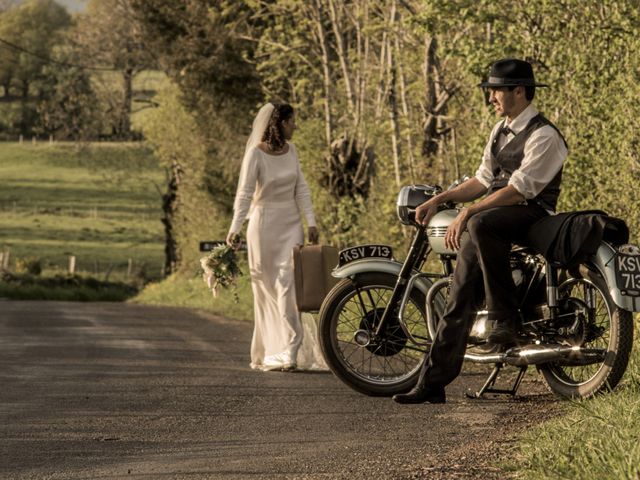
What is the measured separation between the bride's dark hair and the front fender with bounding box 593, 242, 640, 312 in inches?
166

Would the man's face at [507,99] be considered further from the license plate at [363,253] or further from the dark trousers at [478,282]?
the license plate at [363,253]

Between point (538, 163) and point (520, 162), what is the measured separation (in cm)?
21

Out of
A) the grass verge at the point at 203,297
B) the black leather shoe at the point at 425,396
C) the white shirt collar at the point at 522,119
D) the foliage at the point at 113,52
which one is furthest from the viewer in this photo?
the foliage at the point at 113,52

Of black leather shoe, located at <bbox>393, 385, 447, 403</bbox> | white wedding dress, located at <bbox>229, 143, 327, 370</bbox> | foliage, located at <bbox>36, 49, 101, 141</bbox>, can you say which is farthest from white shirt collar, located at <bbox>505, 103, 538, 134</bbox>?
foliage, located at <bbox>36, 49, 101, 141</bbox>

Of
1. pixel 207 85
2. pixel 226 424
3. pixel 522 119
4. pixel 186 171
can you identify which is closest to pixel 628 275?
pixel 522 119

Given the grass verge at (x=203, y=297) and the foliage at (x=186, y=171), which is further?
the foliage at (x=186, y=171)

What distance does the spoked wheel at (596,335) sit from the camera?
337 inches

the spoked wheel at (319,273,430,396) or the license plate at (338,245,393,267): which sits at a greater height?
the license plate at (338,245,393,267)

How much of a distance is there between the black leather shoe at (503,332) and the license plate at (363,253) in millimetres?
1380

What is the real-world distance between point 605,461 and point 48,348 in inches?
382

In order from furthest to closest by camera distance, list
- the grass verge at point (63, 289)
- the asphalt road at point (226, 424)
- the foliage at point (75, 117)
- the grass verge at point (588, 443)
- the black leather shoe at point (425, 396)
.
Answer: the foliage at point (75, 117) → the grass verge at point (63, 289) → the black leather shoe at point (425, 396) → the asphalt road at point (226, 424) → the grass verge at point (588, 443)

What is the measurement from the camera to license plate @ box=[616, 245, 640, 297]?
8.41m

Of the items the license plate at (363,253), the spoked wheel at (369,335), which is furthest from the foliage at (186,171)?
the spoked wheel at (369,335)

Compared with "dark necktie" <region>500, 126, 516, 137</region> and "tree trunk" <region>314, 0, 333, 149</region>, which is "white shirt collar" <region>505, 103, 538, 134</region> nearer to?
"dark necktie" <region>500, 126, 516, 137</region>
